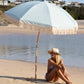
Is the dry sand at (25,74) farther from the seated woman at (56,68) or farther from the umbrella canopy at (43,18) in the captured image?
the umbrella canopy at (43,18)

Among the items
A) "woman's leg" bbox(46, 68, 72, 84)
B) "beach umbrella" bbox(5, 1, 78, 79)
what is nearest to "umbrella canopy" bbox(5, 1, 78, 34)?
"beach umbrella" bbox(5, 1, 78, 79)

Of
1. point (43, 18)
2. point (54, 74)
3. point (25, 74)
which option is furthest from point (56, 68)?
point (25, 74)

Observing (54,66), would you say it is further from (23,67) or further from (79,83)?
(23,67)

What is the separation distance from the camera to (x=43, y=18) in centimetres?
517

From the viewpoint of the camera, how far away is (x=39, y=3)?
18.3 feet

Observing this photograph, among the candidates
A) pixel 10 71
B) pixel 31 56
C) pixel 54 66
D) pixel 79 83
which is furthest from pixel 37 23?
pixel 31 56

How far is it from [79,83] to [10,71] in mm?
2231

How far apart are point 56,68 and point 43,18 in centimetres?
119

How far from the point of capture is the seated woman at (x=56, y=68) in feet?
17.7

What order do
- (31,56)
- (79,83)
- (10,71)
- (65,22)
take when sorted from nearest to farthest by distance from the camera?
(65,22) < (79,83) < (10,71) < (31,56)

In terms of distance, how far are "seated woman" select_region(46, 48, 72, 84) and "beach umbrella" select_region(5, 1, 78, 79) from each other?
589 mm

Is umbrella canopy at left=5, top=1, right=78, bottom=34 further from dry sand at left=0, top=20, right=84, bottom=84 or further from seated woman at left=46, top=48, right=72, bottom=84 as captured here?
dry sand at left=0, top=20, right=84, bottom=84

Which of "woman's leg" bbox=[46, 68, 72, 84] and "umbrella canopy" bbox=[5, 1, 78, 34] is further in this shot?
"woman's leg" bbox=[46, 68, 72, 84]

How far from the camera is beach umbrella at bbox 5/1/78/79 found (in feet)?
16.7
